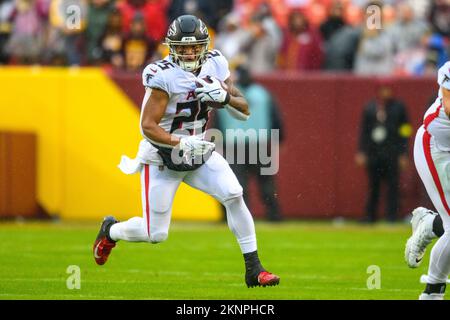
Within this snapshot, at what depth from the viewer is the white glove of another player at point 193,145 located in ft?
23.6

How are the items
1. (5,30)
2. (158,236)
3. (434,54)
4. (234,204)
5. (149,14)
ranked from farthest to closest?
(5,30) < (149,14) < (434,54) < (158,236) < (234,204)

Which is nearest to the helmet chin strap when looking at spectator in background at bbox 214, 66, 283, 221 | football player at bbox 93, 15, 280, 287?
football player at bbox 93, 15, 280, 287

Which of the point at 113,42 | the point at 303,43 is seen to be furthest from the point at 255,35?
the point at 113,42

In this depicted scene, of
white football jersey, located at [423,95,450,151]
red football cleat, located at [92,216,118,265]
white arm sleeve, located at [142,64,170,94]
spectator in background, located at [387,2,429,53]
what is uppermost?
spectator in background, located at [387,2,429,53]

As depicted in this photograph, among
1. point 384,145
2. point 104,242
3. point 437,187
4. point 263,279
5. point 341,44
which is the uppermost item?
point 341,44

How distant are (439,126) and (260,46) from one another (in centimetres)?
702

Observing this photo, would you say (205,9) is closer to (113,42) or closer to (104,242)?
(113,42)

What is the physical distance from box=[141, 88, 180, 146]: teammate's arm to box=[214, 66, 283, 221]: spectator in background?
5508mm

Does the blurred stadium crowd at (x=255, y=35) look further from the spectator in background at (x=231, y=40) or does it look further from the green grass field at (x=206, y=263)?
the green grass field at (x=206, y=263)

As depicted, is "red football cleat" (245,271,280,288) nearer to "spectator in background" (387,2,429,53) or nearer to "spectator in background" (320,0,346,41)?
"spectator in background" (320,0,346,41)

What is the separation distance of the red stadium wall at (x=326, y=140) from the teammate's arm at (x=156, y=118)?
6.12 m

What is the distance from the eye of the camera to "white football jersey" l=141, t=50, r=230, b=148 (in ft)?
23.9

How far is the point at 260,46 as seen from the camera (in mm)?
13852

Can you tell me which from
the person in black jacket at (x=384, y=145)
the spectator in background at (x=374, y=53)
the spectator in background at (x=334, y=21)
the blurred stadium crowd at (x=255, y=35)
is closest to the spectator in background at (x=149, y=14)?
the blurred stadium crowd at (x=255, y=35)
